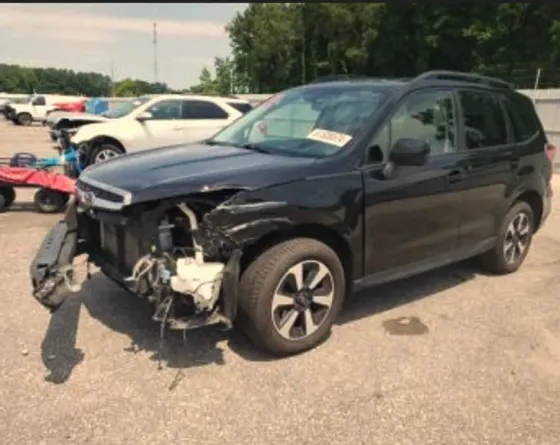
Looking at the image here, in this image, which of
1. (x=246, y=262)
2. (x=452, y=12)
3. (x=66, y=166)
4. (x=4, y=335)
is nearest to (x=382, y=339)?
(x=246, y=262)

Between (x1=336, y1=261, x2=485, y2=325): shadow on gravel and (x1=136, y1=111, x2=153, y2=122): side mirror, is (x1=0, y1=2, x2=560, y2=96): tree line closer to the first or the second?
(x1=136, y1=111, x2=153, y2=122): side mirror

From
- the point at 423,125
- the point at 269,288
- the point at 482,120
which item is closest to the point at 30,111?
the point at 482,120

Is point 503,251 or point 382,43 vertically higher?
point 382,43

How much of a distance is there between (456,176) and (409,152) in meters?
0.84

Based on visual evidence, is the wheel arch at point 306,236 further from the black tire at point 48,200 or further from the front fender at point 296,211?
the black tire at point 48,200

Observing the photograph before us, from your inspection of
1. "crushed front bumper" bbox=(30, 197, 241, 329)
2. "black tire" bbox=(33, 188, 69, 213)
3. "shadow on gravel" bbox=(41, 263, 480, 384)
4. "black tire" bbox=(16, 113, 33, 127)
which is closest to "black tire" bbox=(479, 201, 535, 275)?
"shadow on gravel" bbox=(41, 263, 480, 384)

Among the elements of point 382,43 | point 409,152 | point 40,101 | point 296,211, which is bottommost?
point 40,101

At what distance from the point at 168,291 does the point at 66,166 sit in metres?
6.57

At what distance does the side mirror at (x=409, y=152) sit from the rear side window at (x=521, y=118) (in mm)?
1808

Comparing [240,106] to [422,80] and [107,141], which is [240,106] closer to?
[107,141]

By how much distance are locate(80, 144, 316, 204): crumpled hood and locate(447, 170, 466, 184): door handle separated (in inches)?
52.6

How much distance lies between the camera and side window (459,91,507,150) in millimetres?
5387

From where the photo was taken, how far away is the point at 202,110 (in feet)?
43.3

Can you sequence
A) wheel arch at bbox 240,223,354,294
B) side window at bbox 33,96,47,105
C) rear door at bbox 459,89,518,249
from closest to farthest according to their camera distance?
wheel arch at bbox 240,223,354,294 < rear door at bbox 459,89,518,249 < side window at bbox 33,96,47,105
